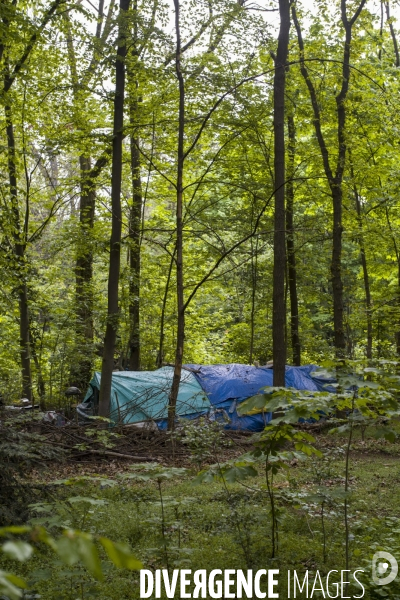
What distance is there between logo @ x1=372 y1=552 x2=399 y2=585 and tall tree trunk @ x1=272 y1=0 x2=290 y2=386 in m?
6.85

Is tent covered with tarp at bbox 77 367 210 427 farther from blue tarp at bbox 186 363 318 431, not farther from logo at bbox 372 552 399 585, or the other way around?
logo at bbox 372 552 399 585

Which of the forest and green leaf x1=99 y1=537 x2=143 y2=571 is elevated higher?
the forest

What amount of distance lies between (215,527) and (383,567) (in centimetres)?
229

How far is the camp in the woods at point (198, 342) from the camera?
4.29 metres

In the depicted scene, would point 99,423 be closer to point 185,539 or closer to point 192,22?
point 185,539

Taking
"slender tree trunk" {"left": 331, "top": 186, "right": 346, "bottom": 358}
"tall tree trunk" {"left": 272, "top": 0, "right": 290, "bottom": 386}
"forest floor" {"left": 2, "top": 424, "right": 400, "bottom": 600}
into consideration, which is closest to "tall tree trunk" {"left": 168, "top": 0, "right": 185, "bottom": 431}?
"tall tree trunk" {"left": 272, "top": 0, "right": 290, "bottom": 386}

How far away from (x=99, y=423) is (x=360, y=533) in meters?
6.99

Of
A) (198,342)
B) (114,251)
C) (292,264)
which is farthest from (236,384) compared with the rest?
(198,342)

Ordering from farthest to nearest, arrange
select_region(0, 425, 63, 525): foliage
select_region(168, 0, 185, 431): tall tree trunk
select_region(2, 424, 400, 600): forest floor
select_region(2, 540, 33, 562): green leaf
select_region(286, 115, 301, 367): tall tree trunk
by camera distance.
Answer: select_region(286, 115, 301, 367): tall tree trunk, select_region(168, 0, 185, 431): tall tree trunk, select_region(0, 425, 63, 525): foliage, select_region(2, 424, 400, 600): forest floor, select_region(2, 540, 33, 562): green leaf

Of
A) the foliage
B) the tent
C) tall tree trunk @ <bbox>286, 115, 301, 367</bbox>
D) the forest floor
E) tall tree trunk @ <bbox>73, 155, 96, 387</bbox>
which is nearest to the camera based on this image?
the forest floor

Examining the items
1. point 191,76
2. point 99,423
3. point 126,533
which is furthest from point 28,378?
point 126,533

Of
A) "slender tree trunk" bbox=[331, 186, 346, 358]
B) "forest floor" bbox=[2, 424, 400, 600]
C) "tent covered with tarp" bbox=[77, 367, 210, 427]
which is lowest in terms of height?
"forest floor" bbox=[2, 424, 400, 600]

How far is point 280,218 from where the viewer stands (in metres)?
11.6

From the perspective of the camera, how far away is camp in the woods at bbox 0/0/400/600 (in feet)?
14.1
